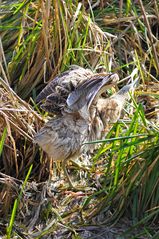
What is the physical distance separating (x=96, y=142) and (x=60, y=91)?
58 centimetres

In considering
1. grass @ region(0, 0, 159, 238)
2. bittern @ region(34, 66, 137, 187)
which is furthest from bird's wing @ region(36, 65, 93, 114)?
grass @ region(0, 0, 159, 238)

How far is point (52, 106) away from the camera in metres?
4.33

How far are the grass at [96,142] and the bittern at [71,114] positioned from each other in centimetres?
16

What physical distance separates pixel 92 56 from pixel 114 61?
0.28 m

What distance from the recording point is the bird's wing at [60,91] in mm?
4328

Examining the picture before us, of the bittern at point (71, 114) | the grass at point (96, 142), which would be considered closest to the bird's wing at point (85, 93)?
the bittern at point (71, 114)

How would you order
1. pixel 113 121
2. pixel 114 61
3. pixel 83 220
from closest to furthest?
pixel 83 220 → pixel 113 121 → pixel 114 61

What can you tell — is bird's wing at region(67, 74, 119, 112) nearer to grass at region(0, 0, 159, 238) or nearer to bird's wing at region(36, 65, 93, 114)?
bird's wing at region(36, 65, 93, 114)

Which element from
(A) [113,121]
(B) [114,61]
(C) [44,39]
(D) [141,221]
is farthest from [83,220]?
(B) [114,61]

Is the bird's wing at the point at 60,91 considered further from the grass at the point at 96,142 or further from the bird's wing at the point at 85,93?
the grass at the point at 96,142

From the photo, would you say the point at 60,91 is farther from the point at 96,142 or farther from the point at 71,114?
the point at 96,142

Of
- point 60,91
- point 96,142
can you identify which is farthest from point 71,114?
point 96,142

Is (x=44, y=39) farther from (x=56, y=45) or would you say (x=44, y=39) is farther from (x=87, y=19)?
(x=87, y=19)

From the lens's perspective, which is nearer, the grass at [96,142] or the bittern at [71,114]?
Answer: the grass at [96,142]
